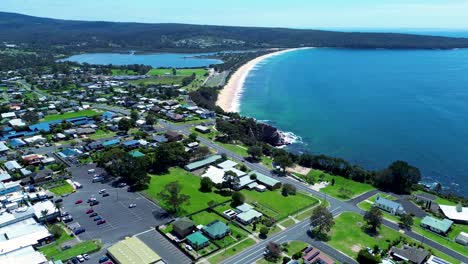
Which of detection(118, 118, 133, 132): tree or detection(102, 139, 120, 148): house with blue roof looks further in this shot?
detection(118, 118, 133, 132): tree

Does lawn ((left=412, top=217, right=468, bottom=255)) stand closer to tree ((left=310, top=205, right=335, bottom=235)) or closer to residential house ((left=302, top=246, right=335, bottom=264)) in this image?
tree ((left=310, top=205, right=335, bottom=235))

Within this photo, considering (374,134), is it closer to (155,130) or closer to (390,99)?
(390,99)

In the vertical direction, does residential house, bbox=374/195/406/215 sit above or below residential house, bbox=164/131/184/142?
below

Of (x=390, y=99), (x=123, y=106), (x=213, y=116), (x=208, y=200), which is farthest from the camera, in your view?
(x=390, y=99)

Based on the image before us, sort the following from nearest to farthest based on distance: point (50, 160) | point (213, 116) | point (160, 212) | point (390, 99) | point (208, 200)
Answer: point (160, 212), point (208, 200), point (50, 160), point (213, 116), point (390, 99)

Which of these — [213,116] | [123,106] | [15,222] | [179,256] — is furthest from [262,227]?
[123,106]

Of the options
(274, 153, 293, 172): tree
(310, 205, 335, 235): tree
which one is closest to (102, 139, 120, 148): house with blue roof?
(274, 153, 293, 172): tree
